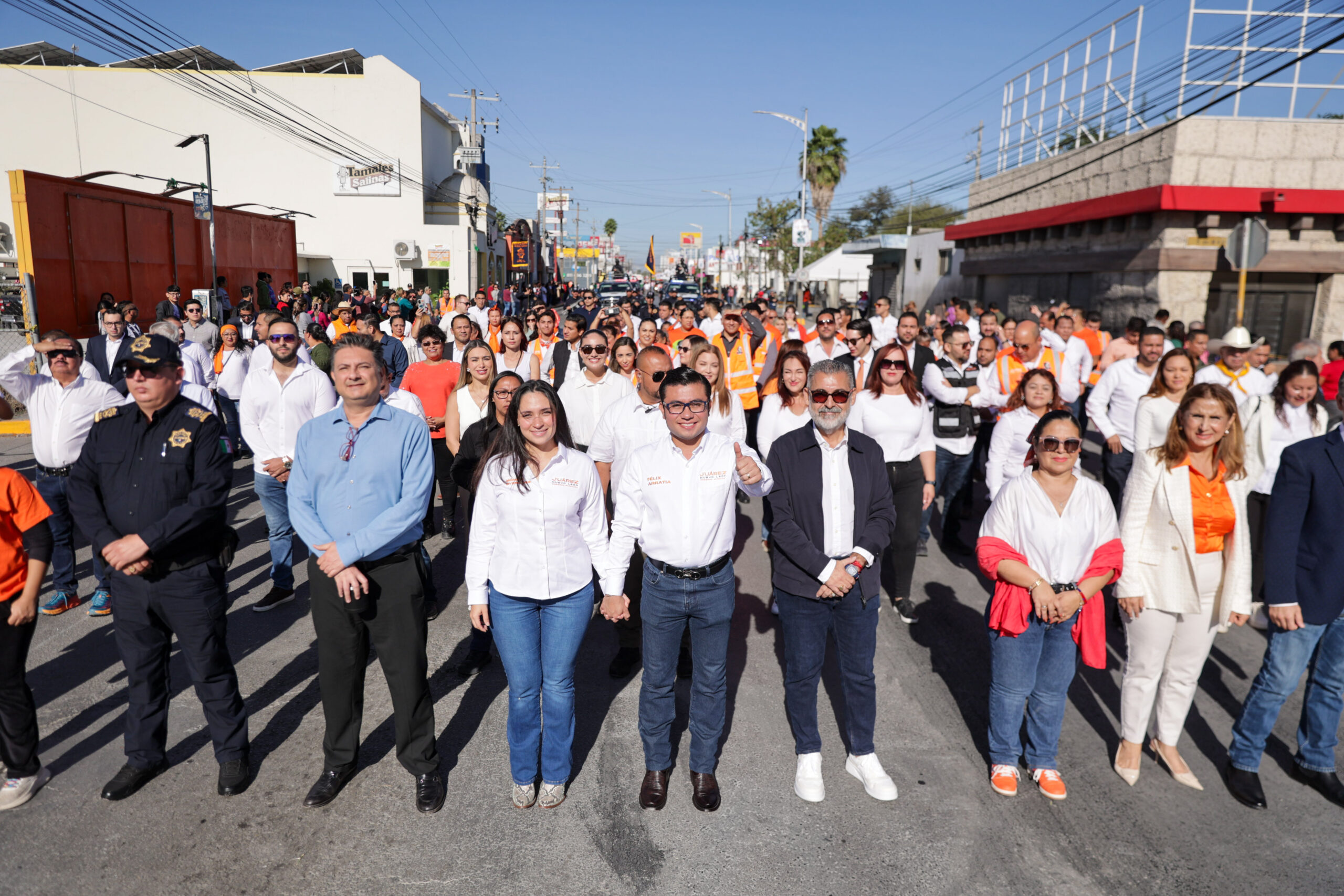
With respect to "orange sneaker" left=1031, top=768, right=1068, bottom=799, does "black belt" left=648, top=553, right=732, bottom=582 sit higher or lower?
higher

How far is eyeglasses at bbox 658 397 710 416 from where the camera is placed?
3457 millimetres

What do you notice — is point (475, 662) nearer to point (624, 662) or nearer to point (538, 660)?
point (624, 662)

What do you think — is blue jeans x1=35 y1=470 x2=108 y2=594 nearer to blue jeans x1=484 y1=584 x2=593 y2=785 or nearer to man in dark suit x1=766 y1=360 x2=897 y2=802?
blue jeans x1=484 y1=584 x2=593 y2=785

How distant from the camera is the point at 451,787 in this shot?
3.87m

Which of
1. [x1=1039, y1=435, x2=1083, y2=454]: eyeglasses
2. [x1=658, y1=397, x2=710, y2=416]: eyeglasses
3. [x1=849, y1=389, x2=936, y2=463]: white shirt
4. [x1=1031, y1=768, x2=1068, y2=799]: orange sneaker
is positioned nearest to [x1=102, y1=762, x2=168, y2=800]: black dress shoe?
[x1=658, y1=397, x2=710, y2=416]: eyeglasses

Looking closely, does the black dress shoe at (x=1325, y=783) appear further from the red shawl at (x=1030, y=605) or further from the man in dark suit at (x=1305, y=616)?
the red shawl at (x=1030, y=605)

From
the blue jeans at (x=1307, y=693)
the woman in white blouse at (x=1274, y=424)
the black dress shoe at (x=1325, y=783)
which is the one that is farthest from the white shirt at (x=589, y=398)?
the black dress shoe at (x=1325, y=783)

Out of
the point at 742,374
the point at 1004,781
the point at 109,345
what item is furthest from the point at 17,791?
the point at 742,374

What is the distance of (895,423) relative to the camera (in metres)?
5.77

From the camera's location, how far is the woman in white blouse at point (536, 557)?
3.46 meters

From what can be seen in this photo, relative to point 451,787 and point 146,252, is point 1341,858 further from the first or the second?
point 146,252

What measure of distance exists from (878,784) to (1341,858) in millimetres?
1897

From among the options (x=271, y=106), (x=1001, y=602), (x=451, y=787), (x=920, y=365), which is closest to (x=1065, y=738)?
(x=1001, y=602)

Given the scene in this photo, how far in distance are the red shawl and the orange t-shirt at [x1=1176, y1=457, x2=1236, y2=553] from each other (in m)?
0.40
